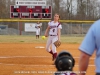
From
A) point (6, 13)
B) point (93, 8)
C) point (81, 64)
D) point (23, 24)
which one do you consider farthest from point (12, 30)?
point (81, 64)

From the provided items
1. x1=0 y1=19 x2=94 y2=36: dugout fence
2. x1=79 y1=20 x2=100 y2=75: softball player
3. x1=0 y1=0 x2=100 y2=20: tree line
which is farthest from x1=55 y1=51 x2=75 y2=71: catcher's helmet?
x1=0 y1=0 x2=100 y2=20: tree line

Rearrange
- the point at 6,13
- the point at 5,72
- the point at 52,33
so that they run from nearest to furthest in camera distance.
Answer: the point at 5,72
the point at 52,33
the point at 6,13

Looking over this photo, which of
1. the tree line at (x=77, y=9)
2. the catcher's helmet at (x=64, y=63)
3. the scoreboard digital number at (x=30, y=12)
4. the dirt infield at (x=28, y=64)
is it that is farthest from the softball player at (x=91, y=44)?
the tree line at (x=77, y=9)

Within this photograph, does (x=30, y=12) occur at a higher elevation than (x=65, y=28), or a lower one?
higher

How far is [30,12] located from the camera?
3328 cm

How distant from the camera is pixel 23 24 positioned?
44.9m

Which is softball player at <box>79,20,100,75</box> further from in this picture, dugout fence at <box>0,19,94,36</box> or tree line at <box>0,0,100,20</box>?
tree line at <box>0,0,100,20</box>

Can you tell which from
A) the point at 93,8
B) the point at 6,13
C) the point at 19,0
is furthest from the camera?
the point at 93,8

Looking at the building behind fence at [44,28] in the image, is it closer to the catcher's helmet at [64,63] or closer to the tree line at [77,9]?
the tree line at [77,9]

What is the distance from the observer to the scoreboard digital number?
33.1 meters

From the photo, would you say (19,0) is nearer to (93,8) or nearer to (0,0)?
(0,0)

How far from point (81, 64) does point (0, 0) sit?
5832 centimetres

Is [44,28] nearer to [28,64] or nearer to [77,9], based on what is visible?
[77,9]

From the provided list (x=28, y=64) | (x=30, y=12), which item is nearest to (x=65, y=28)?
(x=30, y=12)
